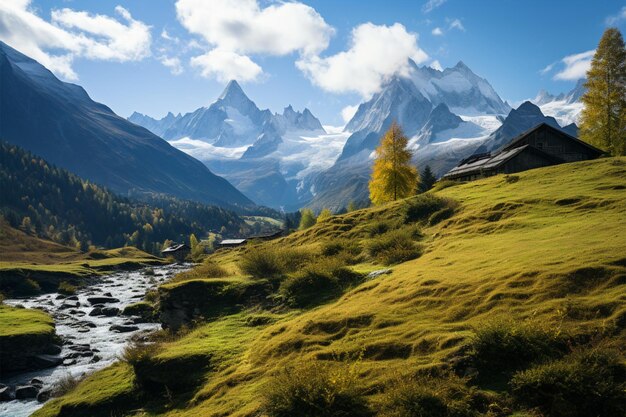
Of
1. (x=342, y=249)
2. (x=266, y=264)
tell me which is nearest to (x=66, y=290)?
(x=266, y=264)

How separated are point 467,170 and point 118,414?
2650 inches

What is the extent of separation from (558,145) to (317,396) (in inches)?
2698

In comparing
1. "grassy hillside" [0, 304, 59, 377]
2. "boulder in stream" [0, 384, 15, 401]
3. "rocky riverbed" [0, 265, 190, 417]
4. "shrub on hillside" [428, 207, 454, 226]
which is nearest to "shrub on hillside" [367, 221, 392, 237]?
"shrub on hillside" [428, 207, 454, 226]

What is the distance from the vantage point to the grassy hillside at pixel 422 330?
10578mm

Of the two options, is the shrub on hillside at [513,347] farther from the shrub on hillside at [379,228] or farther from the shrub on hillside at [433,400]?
the shrub on hillside at [379,228]

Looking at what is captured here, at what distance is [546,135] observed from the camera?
66188 mm

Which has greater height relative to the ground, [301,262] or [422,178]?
[422,178]

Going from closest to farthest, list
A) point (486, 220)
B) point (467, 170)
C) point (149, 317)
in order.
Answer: point (486, 220), point (149, 317), point (467, 170)

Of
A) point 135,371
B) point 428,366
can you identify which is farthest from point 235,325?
point 428,366

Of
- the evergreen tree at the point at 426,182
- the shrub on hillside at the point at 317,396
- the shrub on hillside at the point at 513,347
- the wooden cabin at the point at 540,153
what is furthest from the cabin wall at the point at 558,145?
the shrub on hillside at the point at 317,396

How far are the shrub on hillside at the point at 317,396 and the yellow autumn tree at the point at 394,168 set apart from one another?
6234 centimetres

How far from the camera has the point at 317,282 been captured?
2477 cm

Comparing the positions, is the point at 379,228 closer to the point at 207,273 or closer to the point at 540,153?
the point at 207,273

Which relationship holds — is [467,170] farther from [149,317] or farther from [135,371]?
[135,371]
